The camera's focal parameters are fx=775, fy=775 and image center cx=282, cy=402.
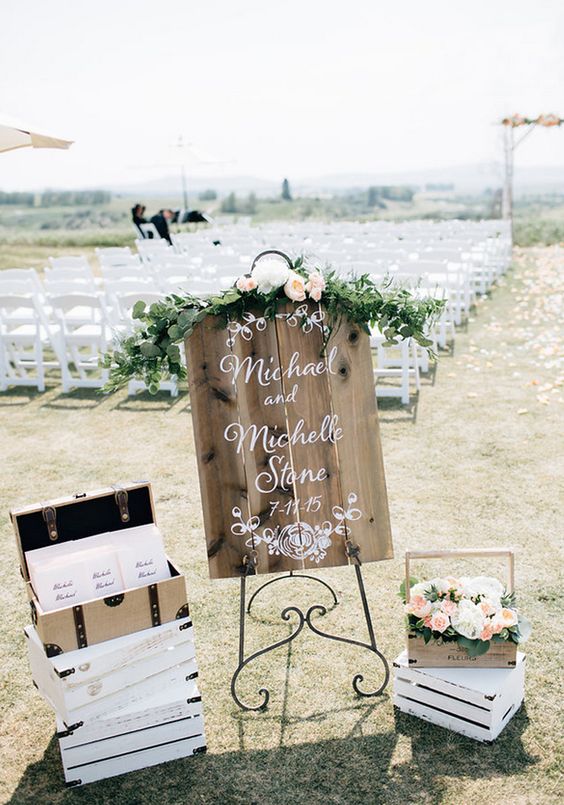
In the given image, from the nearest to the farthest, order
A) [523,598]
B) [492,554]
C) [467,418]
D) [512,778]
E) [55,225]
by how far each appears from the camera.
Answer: [512,778] → [492,554] → [523,598] → [467,418] → [55,225]

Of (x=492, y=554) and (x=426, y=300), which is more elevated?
(x=426, y=300)

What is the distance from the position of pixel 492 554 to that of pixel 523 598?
1064 mm

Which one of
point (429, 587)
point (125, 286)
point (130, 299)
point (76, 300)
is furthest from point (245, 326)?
point (125, 286)

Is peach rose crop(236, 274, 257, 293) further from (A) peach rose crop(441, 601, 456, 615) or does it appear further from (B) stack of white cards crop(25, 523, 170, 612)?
(A) peach rose crop(441, 601, 456, 615)

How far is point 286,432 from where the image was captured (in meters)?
3.40

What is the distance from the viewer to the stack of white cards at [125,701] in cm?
304

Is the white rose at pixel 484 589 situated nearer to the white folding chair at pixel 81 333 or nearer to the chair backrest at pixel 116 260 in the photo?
the white folding chair at pixel 81 333

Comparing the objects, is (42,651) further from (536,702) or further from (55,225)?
(55,225)

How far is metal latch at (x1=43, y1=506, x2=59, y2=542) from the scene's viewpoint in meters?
3.25

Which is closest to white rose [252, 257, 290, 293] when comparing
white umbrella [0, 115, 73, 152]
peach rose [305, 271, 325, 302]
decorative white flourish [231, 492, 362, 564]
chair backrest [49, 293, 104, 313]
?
peach rose [305, 271, 325, 302]

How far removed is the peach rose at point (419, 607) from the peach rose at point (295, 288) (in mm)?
1382

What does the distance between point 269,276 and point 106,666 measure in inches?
66.9

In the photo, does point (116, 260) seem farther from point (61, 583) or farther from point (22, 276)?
point (61, 583)

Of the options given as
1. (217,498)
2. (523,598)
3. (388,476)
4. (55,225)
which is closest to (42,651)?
(217,498)
